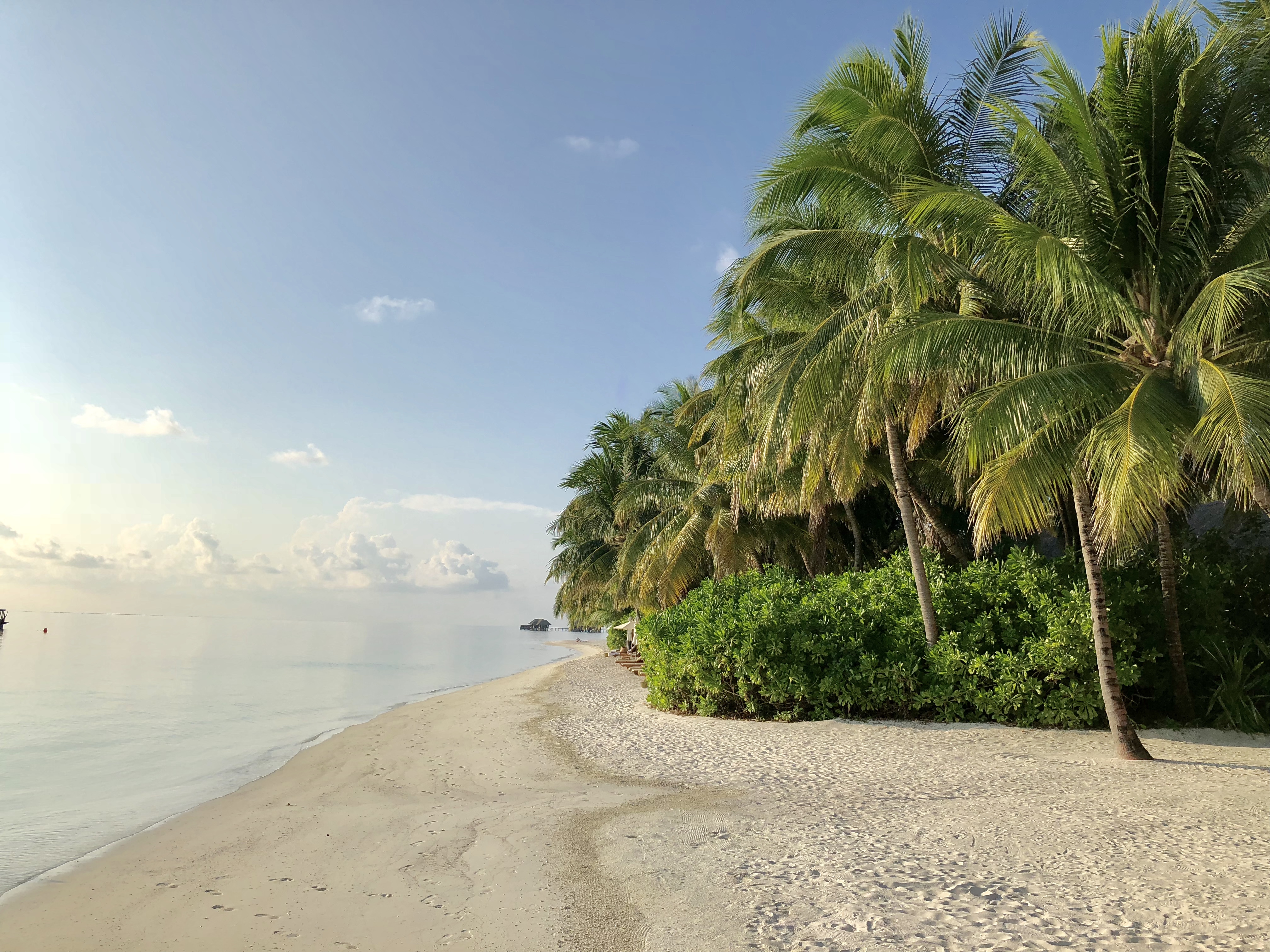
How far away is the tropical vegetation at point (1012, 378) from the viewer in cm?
740

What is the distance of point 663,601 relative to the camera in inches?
827

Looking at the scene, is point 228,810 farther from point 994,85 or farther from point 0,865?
point 994,85

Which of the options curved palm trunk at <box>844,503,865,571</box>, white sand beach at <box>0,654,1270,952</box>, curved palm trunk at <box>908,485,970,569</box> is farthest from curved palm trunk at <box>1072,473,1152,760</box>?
curved palm trunk at <box>844,503,865,571</box>

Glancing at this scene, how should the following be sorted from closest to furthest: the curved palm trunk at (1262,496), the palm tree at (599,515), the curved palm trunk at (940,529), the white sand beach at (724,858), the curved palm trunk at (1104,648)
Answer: the white sand beach at (724,858), the curved palm trunk at (1262,496), the curved palm trunk at (1104,648), the curved palm trunk at (940,529), the palm tree at (599,515)

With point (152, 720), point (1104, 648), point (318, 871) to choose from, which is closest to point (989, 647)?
point (1104, 648)

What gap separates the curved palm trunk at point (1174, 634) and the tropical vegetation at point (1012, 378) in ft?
0.13

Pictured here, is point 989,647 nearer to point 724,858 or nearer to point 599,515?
point 724,858

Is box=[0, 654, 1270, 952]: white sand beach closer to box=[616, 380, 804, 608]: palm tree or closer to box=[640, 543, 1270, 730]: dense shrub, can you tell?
box=[640, 543, 1270, 730]: dense shrub

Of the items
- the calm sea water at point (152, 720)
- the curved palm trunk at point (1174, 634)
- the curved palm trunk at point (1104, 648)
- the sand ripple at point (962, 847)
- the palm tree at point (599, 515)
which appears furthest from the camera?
the palm tree at point (599, 515)

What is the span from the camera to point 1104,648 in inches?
330

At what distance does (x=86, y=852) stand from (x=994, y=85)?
13218 mm

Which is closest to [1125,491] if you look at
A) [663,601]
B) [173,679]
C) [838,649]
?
[838,649]

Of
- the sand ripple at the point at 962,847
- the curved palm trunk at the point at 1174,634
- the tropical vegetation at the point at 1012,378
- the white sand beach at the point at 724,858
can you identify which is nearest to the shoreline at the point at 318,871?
the white sand beach at the point at 724,858

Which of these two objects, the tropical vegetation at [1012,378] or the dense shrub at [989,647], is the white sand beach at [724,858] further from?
the tropical vegetation at [1012,378]
